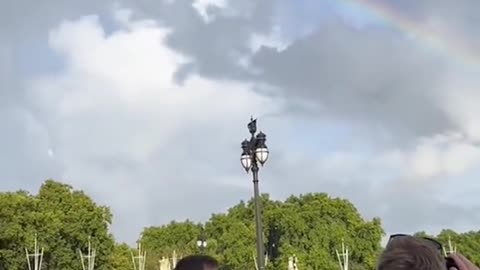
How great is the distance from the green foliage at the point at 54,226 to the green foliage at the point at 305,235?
11.5 metres

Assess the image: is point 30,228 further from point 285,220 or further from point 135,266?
point 285,220

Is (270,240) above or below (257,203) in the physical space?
above

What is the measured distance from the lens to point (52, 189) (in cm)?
7075

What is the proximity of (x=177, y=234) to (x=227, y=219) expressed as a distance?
10103 mm

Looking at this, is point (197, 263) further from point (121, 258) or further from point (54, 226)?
point (121, 258)

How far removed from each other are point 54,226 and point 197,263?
6478 cm

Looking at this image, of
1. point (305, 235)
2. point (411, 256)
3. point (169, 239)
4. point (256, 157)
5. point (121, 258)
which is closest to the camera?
point (411, 256)

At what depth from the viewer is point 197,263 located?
11.6 ft

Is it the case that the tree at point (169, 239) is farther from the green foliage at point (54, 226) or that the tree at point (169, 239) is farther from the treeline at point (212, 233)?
the green foliage at point (54, 226)

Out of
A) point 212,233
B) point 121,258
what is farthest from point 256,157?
point 212,233

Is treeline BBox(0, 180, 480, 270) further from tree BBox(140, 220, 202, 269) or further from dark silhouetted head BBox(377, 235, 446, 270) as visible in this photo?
dark silhouetted head BBox(377, 235, 446, 270)

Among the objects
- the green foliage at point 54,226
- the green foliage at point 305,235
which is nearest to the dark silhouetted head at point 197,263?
the green foliage at point 54,226

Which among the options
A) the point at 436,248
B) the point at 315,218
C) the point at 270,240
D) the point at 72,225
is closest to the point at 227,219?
the point at 270,240

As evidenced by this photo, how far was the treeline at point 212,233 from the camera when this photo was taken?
65.8 metres
